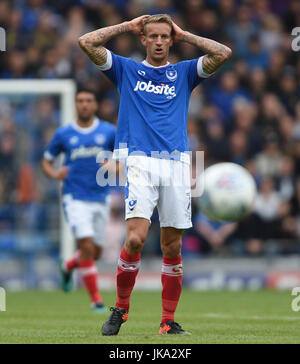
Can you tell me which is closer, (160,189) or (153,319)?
(160,189)

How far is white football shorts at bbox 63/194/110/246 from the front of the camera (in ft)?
35.7

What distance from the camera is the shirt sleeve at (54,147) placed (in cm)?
1127

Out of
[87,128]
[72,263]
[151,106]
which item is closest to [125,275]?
[151,106]

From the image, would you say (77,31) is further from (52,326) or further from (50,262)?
(52,326)

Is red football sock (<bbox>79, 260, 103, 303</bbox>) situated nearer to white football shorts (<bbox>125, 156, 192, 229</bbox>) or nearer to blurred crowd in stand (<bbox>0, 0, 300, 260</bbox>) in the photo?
white football shorts (<bbox>125, 156, 192, 229</bbox>)

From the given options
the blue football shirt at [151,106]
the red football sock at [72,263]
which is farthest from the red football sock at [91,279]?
the blue football shirt at [151,106]

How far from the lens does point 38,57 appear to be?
725 inches

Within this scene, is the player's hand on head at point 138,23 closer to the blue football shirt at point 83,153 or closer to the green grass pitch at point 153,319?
the green grass pitch at point 153,319

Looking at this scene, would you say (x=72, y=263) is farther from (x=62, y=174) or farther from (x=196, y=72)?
(x=196, y=72)

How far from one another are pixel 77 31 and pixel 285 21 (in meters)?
4.84

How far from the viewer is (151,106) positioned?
737 cm

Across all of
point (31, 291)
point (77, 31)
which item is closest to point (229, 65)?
point (77, 31)

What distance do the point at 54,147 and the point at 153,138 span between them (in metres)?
4.19
